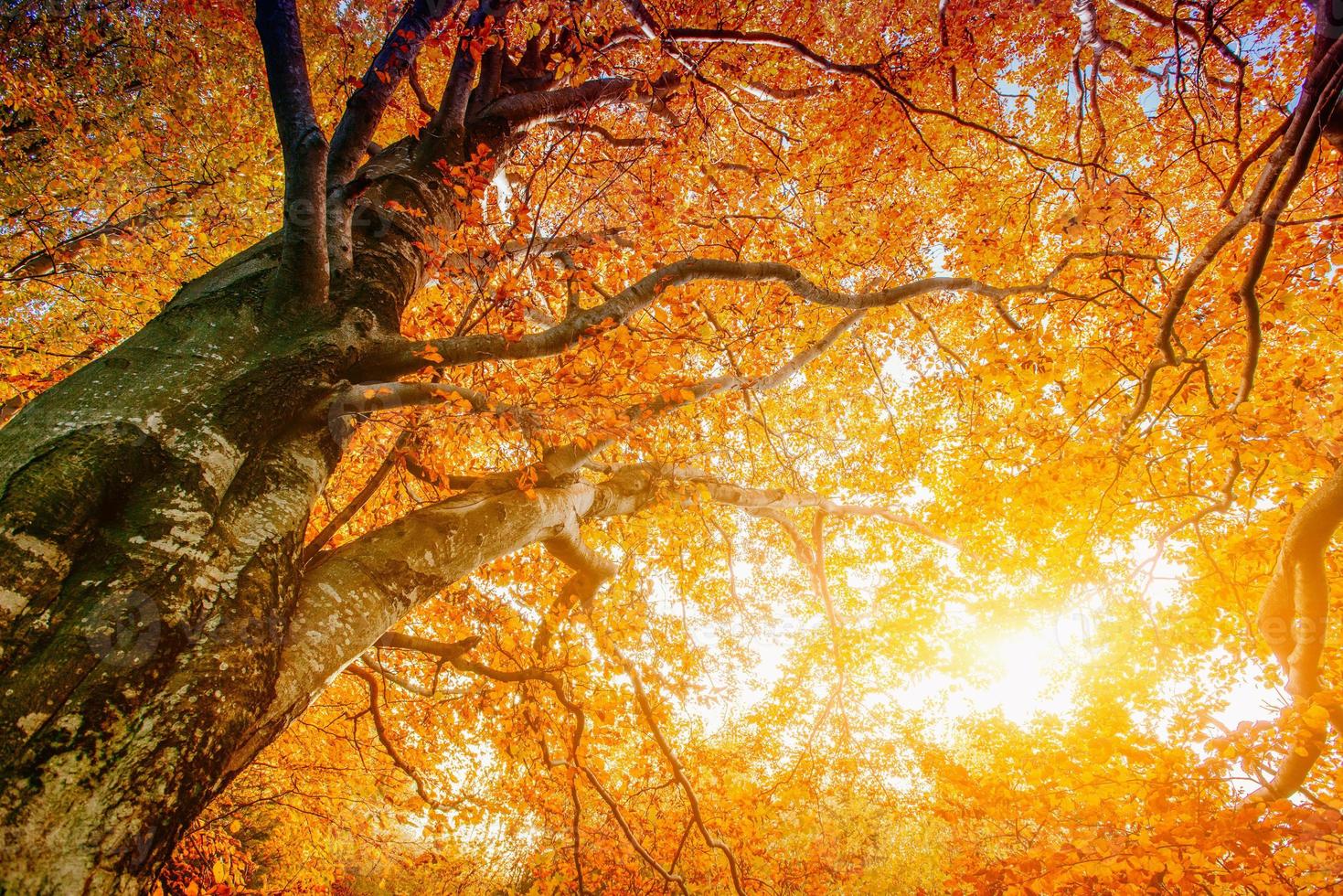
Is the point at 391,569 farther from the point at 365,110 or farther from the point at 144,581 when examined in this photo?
the point at 365,110

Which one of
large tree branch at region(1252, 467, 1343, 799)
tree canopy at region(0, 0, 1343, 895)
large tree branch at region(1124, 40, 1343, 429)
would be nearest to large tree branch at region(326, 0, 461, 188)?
tree canopy at region(0, 0, 1343, 895)

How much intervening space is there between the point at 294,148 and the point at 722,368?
5.03 metres

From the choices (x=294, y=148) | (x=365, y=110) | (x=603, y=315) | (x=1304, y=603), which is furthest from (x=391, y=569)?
(x=1304, y=603)

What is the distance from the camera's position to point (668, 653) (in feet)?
21.6

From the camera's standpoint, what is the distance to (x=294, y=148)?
2498 millimetres

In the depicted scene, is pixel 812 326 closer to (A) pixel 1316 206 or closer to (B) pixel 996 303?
(B) pixel 996 303

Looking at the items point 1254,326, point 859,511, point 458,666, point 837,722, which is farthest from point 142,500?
point 837,722

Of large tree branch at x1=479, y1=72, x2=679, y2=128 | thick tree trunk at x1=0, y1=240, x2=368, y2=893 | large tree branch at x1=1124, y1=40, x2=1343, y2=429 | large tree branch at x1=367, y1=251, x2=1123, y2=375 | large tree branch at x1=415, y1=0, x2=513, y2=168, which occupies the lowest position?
thick tree trunk at x1=0, y1=240, x2=368, y2=893

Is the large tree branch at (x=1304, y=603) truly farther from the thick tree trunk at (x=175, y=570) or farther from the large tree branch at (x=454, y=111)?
the large tree branch at (x=454, y=111)

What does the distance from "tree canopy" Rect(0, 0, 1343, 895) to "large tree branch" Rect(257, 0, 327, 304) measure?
0.06 feet

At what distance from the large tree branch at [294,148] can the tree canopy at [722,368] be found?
0.02 metres

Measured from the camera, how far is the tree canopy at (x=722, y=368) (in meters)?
3.23

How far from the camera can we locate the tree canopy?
3.23 metres

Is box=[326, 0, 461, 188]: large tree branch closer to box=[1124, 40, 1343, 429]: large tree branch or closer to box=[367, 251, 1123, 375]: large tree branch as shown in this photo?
box=[367, 251, 1123, 375]: large tree branch
